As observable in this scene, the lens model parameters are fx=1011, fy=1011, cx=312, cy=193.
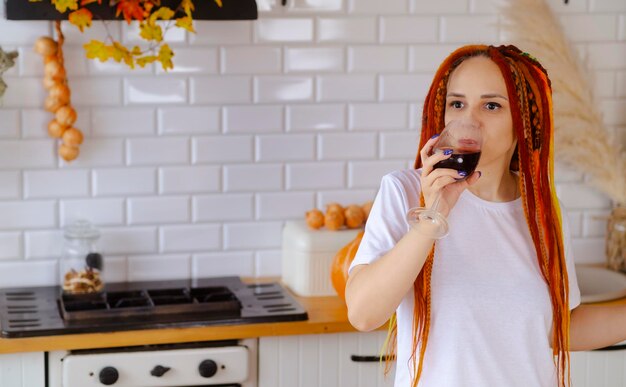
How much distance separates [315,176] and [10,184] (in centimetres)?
101

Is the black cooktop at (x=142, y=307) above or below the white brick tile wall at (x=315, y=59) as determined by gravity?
below

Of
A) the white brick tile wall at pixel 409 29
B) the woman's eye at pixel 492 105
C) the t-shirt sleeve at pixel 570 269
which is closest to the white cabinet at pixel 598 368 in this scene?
the t-shirt sleeve at pixel 570 269

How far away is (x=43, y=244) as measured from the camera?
10.7 feet

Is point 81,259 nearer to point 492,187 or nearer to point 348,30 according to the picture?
point 348,30

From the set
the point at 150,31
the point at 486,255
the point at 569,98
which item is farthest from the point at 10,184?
the point at 569,98

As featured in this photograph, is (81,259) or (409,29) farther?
(409,29)

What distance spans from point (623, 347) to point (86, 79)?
1894 mm

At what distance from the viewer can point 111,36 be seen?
10.6 ft

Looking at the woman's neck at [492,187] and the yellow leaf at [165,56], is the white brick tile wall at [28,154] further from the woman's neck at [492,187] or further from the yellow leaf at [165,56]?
the woman's neck at [492,187]

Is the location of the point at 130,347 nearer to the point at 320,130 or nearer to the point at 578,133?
the point at 320,130

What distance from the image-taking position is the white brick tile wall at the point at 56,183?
3.25 metres

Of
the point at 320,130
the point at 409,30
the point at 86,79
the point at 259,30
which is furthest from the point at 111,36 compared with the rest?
the point at 409,30

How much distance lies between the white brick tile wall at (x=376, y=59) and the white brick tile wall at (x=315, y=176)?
0.34 meters

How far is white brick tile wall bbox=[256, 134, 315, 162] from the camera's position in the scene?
3406 mm
